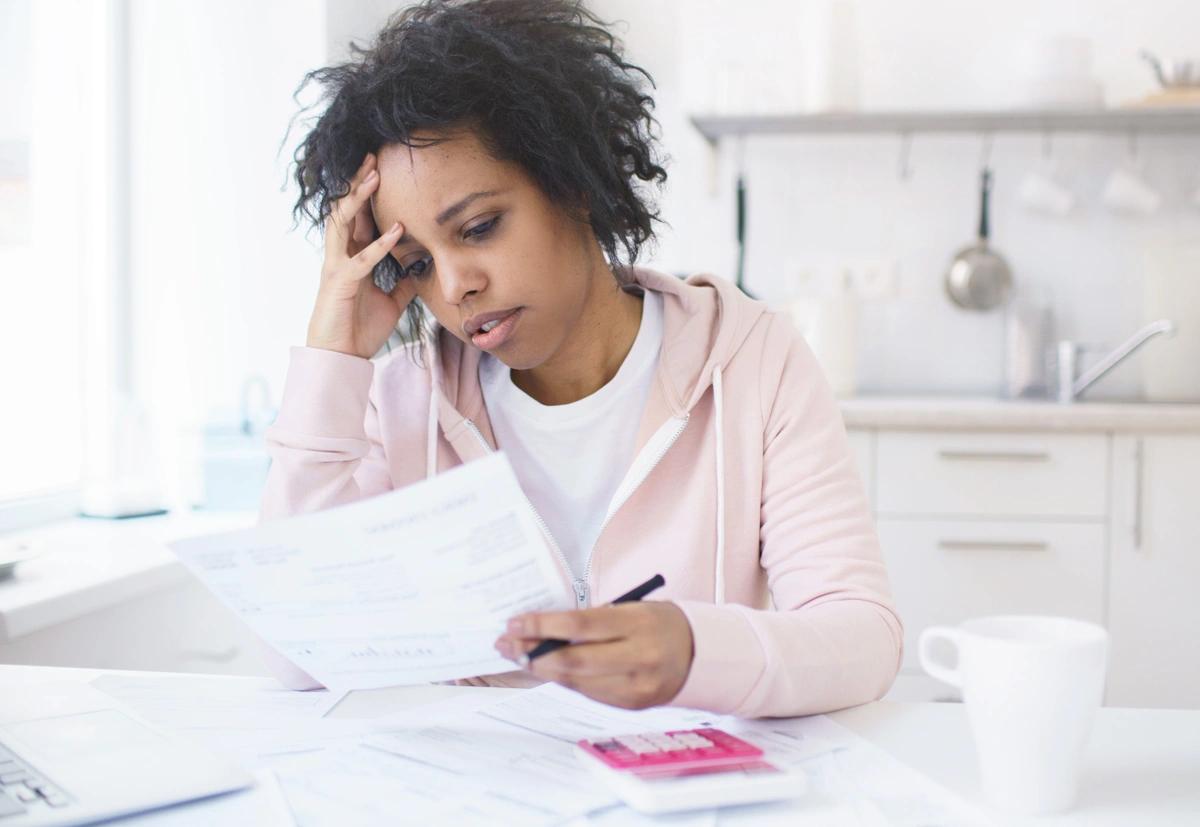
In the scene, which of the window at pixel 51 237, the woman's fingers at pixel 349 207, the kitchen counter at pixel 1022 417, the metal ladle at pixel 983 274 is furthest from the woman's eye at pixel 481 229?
the metal ladle at pixel 983 274

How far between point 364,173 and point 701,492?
468mm

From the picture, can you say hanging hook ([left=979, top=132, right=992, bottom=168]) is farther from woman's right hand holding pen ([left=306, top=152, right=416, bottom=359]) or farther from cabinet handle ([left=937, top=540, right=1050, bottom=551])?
woman's right hand holding pen ([left=306, top=152, right=416, bottom=359])

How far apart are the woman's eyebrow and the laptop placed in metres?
0.51

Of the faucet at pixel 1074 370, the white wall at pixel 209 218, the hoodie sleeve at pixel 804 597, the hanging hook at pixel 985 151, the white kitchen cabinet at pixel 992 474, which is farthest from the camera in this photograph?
the hanging hook at pixel 985 151

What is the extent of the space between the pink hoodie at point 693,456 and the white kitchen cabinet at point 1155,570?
146 cm

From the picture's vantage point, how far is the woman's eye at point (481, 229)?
3.65 ft

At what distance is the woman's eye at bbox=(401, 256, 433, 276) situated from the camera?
1176 mm

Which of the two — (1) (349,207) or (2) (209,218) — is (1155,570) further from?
(2) (209,218)

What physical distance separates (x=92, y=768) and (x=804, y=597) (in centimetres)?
59

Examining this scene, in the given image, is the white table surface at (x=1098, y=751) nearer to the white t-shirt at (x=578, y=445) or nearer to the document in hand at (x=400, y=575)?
the document in hand at (x=400, y=575)

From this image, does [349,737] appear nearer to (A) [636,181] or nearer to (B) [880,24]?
(A) [636,181]

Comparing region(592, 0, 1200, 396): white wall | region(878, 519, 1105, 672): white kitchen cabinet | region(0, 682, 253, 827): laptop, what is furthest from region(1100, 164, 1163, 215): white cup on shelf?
region(0, 682, 253, 827): laptop

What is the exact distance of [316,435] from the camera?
44.6 inches

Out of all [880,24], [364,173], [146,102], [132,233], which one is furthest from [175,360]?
[880,24]
